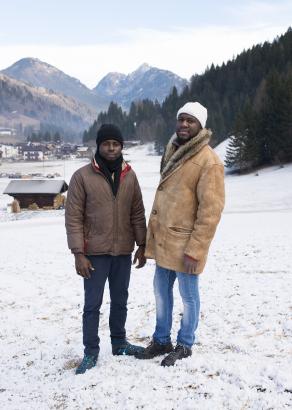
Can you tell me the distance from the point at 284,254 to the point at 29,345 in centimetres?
806

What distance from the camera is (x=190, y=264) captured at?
4680 mm

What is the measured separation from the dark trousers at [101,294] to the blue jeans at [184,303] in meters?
0.46

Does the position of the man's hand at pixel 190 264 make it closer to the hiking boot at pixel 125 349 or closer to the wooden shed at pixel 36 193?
the hiking boot at pixel 125 349

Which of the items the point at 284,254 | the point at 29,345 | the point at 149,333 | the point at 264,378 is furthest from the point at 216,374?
the point at 284,254

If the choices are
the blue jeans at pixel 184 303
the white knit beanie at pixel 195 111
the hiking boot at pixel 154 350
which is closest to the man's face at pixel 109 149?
the white knit beanie at pixel 195 111

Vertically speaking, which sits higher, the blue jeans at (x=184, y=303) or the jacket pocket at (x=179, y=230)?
the jacket pocket at (x=179, y=230)

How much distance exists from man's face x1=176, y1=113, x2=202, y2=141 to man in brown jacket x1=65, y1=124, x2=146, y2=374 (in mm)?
746

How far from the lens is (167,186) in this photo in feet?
16.0

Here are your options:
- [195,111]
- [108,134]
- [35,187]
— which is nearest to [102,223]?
[108,134]

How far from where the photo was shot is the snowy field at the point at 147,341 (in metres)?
4.44

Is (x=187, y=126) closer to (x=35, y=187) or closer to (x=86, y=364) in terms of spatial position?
(x=86, y=364)

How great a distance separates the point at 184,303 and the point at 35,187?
149 ft

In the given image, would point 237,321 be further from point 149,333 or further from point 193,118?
point 193,118

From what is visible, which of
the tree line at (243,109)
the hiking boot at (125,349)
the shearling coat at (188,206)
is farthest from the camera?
the tree line at (243,109)
